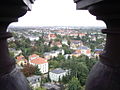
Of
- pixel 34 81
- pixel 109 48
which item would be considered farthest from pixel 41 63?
pixel 109 48

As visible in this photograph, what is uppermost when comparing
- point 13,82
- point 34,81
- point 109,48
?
point 109,48

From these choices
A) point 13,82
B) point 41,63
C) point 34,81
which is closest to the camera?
point 13,82

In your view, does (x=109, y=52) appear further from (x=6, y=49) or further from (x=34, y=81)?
(x=34, y=81)

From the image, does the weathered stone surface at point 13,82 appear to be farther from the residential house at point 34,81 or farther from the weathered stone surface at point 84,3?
the residential house at point 34,81

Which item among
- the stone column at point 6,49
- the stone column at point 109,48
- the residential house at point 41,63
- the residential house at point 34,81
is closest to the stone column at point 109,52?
the stone column at point 109,48

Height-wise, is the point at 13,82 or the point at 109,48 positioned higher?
the point at 109,48

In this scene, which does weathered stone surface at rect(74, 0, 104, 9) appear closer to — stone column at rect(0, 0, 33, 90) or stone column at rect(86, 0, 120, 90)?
stone column at rect(86, 0, 120, 90)

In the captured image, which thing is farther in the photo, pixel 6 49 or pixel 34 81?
pixel 34 81

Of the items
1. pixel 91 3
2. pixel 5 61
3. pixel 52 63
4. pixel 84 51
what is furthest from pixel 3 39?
pixel 84 51

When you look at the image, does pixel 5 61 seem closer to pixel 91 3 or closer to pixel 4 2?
pixel 4 2
